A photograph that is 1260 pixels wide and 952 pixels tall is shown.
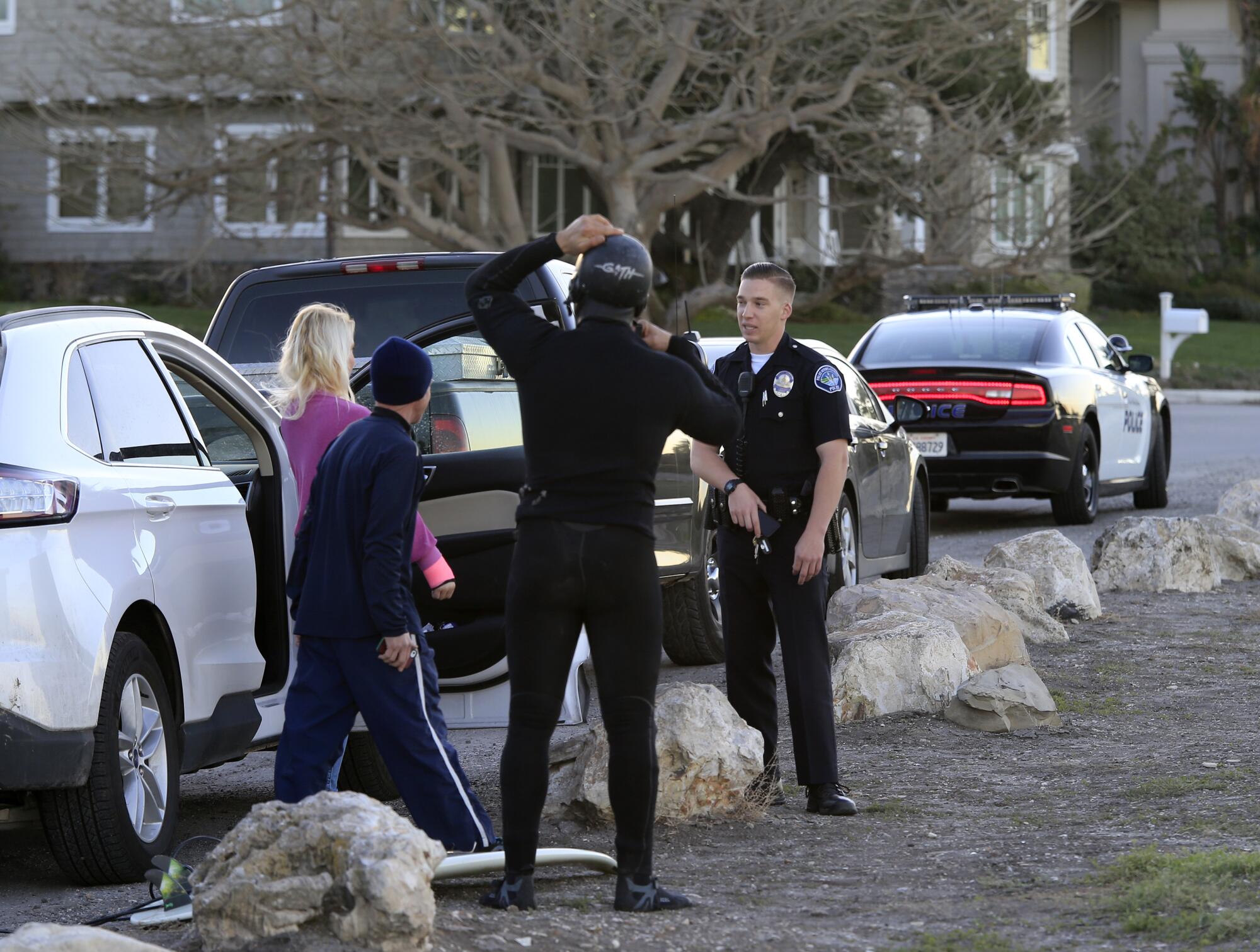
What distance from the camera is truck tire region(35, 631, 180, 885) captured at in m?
5.18

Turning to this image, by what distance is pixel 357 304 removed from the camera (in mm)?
7543

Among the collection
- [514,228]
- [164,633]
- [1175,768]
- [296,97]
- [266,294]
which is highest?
[296,97]

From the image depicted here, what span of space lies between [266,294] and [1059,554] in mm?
4922

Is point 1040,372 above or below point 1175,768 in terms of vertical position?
above

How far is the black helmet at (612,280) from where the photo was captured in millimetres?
4680

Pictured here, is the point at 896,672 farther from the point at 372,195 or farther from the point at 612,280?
the point at 372,195

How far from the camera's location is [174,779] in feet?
18.3

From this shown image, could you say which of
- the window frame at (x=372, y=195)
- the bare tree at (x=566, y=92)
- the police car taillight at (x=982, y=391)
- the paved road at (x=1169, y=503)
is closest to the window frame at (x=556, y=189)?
the window frame at (x=372, y=195)

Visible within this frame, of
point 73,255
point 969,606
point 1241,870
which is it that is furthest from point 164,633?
point 73,255

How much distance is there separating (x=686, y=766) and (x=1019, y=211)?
130 ft

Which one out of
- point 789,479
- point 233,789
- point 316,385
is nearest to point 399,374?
point 316,385

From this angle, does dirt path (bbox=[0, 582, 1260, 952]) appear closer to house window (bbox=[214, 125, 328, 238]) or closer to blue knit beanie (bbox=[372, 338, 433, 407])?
blue knit beanie (bbox=[372, 338, 433, 407])

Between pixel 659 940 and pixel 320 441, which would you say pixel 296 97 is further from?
pixel 659 940

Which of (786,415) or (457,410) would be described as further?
(457,410)
